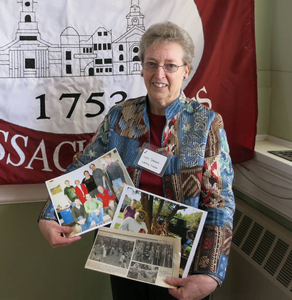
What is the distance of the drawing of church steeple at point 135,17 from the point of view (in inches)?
64.6

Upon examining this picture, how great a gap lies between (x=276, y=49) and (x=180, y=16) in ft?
1.89

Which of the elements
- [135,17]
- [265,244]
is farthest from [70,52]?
[265,244]

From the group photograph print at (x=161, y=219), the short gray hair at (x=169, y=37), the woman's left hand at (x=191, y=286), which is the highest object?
the short gray hair at (x=169, y=37)

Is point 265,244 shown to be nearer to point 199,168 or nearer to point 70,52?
point 199,168

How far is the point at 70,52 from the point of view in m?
1.62

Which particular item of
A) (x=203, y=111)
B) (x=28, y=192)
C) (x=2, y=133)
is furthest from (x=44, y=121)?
(x=203, y=111)

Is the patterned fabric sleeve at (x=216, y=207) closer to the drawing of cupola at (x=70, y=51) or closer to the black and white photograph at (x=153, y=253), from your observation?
the black and white photograph at (x=153, y=253)

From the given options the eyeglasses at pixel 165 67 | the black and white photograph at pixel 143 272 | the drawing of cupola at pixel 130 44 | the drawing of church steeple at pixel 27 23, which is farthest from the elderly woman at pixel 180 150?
the drawing of church steeple at pixel 27 23

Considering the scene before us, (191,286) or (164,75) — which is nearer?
(191,286)

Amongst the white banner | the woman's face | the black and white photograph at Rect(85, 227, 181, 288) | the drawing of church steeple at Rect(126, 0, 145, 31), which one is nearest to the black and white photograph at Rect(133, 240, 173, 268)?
the black and white photograph at Rect(85, 227, 181, 288)

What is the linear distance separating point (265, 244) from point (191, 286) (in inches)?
29.8

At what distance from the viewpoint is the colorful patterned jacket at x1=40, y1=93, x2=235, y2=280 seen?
3.55ft

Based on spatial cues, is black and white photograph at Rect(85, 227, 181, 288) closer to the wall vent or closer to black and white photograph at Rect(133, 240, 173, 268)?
black and white photograph at Rect(133, 240, 173, 268)

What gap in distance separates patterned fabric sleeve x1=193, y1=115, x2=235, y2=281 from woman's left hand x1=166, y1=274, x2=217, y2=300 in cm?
3
